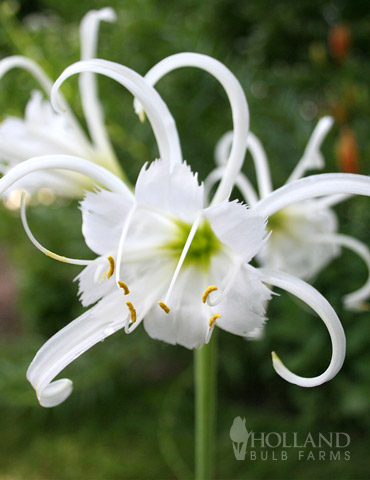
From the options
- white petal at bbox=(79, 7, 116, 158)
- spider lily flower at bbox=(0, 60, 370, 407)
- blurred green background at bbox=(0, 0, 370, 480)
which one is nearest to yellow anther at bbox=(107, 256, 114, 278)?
spider lily flower at bbox=(0, 60, 370, 407)

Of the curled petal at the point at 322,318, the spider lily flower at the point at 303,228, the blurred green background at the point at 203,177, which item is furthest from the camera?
the blurred green background at the point at 203,177

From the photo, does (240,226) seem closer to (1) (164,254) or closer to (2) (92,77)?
(1) (164,254)

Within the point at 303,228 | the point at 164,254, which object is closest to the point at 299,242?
the point at 303,228

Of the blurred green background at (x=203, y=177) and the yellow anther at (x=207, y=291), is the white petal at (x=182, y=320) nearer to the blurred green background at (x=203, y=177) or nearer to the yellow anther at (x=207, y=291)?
the yellow anther at (x=207, y=291)

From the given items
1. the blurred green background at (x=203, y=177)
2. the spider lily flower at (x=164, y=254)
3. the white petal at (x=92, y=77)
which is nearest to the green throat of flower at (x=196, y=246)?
the spider lily flower at (x=164, y=254)

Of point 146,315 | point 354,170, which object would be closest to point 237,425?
Answer: point 146,315

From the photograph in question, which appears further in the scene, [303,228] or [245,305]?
[303,228]
